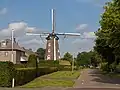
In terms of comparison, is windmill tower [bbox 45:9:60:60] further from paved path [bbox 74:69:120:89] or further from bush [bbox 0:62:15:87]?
bush [bbox 0:62:15:87]

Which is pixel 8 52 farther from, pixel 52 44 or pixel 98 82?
pixel 98 82

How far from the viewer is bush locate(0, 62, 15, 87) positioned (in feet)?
92.6

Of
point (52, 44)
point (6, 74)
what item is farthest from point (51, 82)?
point (52, 44)

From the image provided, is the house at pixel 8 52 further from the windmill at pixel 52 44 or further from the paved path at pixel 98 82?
the paved path at pixel 98 82

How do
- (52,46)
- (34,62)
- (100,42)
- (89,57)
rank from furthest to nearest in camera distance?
(89,57) → (52,46) → (100,42) → (34,62)

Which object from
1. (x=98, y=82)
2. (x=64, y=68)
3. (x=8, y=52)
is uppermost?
(x=8, y=52)

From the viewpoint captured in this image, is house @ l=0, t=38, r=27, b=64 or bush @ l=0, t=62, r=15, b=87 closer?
bush @ l=0, t=62, r=15, b=87

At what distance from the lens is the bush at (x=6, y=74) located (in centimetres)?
2822

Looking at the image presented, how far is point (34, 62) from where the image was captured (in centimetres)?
5262

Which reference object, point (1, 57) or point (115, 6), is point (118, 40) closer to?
point (115, 6)

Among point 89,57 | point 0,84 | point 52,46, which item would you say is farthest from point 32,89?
point 89,57

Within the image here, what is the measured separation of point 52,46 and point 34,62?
3633cm

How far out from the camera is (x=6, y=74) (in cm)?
2827

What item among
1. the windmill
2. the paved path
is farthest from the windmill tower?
the paved path
